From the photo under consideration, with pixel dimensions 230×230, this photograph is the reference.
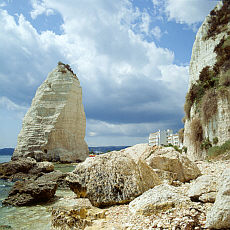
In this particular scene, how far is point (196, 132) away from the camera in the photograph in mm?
14195

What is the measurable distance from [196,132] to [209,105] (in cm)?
241

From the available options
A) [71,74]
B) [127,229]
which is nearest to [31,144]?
[71,74]

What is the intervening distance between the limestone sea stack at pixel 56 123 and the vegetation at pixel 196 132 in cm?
2331

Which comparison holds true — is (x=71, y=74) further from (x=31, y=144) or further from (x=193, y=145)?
(x=193, y=145)

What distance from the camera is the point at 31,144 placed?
104 ft

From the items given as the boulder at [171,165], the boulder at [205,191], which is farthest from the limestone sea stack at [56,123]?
the boulder at [205,191]

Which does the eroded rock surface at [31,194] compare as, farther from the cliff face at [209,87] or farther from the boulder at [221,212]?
the cliff face at [209,87]

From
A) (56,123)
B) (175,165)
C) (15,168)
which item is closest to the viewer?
(175,165)

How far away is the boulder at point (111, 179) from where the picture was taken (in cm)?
447

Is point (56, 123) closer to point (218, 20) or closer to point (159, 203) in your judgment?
point (218, 20)

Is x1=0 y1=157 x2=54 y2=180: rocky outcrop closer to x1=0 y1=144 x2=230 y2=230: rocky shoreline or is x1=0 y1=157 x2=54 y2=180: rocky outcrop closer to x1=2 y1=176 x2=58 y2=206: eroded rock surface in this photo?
x1=0 y1=144 x2=230 y2=230: rocky shoreline

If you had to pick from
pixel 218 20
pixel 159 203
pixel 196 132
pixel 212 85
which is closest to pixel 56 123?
pixel 196 132

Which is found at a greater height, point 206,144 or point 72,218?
point 206,144

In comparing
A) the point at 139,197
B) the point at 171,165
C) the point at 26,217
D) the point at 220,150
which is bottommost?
the point at 26,217
